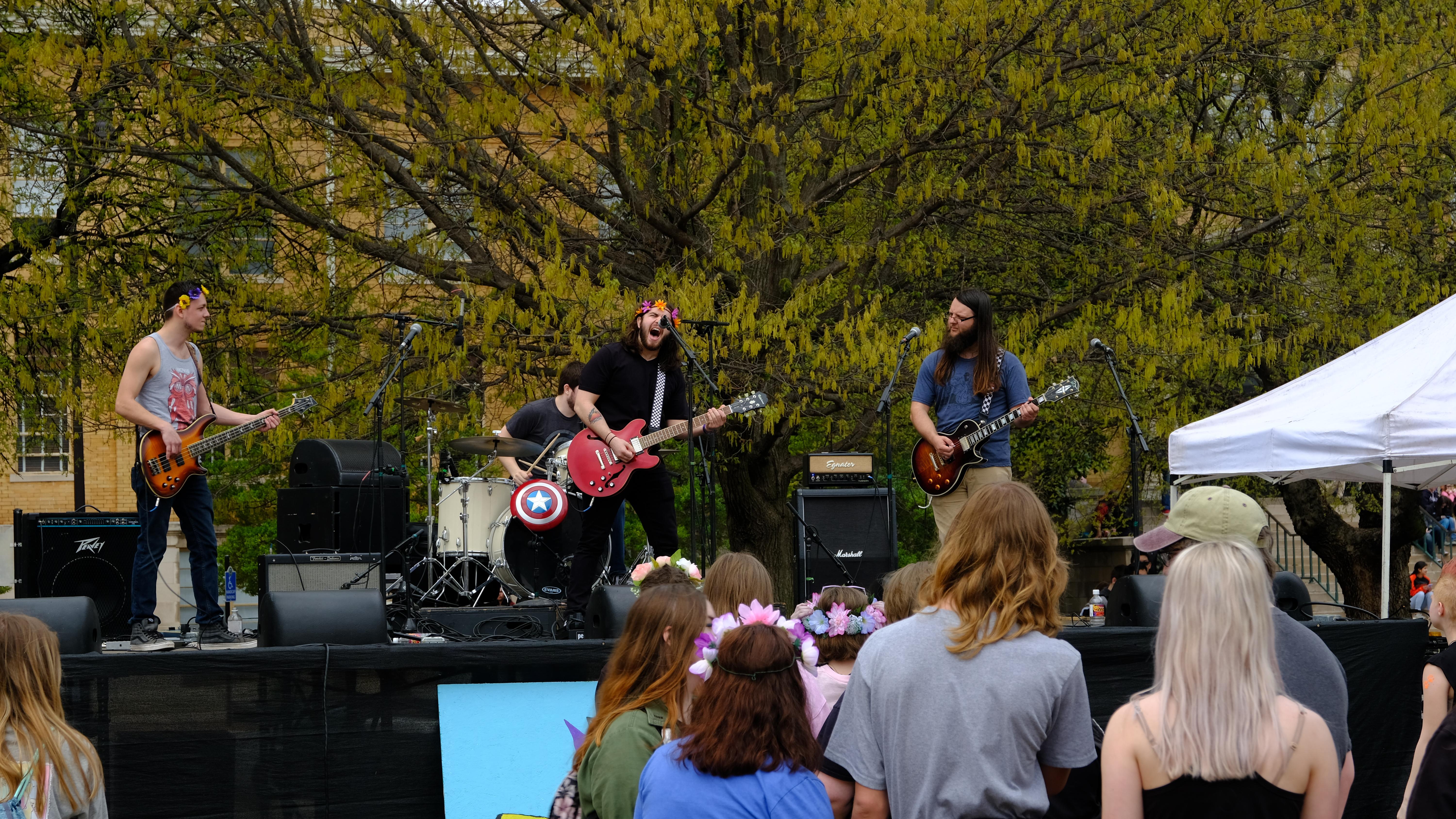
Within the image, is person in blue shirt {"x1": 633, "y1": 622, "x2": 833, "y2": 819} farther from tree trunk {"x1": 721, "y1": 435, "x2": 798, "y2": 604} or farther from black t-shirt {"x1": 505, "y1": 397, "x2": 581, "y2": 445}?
tree trunk {"x1": 721, "y1": 435, "x2": 798, "y2": 604}

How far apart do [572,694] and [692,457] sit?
1.69m

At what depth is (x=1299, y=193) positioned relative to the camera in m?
10.2

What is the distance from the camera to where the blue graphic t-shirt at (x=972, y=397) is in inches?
267

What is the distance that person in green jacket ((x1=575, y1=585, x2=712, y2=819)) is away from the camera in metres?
2.89

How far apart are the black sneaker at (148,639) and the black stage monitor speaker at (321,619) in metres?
1.04

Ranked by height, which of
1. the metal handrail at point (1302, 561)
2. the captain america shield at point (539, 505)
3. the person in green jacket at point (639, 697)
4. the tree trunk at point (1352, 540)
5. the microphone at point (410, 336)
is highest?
the microphone at point (410, 336)

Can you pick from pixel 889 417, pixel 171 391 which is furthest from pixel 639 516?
pixel 171 391

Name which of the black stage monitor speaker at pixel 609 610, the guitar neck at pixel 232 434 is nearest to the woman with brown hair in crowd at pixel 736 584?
the black stage monitor speaker at pixel 609 610

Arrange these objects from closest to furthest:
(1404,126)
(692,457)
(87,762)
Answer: (87,762), (692,457), (1404,126)

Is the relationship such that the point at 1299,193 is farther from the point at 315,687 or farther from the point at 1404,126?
the point at 315,687

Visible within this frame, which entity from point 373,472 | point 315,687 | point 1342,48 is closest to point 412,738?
point 315,687

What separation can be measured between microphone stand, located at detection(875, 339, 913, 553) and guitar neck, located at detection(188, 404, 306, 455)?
140 inches

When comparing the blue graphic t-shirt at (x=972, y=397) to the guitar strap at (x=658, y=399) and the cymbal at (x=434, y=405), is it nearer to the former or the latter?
the guitar strap at (x=658, y=399)

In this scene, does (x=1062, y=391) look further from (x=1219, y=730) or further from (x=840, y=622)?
(x=1219, y=730)
